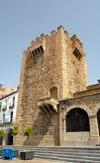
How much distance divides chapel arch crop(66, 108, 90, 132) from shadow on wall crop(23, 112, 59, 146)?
1.36 metres

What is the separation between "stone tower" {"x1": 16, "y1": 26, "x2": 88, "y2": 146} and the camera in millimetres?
14594

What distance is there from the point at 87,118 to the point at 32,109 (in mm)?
7251

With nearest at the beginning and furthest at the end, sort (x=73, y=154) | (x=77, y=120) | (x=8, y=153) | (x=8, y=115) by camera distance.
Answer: (x=73, y=154) < (x=8, y=153) < (x=77, y=120) < (x=8, y=115)

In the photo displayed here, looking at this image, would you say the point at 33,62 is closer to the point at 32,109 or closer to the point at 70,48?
the point at 70,48

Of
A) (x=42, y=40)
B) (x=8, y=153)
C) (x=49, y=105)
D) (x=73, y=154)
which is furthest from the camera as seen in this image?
(x=42, y=40)

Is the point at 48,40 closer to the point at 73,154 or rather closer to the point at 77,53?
the point at 77,53

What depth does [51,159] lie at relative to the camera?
938 centimetres

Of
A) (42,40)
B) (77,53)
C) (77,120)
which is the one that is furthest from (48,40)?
(77,120)

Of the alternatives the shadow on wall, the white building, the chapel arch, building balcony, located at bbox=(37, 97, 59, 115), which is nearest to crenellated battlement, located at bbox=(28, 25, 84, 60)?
the white building

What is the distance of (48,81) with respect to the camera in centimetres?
1684

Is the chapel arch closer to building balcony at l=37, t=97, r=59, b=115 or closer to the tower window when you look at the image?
building balcony at l=37, t=97, r=59, b=115

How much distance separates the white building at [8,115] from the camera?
20328 millimetres

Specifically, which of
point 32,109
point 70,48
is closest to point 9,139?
point 32,109

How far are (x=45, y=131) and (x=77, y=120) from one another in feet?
12.5
